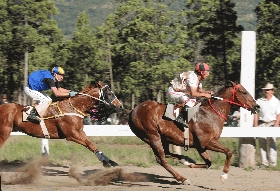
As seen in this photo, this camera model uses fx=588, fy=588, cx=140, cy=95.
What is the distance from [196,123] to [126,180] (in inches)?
72.7

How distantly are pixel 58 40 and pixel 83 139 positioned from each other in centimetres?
3706

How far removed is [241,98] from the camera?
1109 cm

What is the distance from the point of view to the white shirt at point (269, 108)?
44.7ft

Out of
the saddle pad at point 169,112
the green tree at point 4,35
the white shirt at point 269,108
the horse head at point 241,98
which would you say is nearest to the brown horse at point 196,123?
the horse head at point 241,98

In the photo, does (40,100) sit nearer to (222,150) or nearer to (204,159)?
(204,159)

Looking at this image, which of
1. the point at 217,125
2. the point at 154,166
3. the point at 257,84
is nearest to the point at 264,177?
the point at 217,125

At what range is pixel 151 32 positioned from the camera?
152ft

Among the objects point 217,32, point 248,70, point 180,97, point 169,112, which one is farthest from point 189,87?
point 217,32

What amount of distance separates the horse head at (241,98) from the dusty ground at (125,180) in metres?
1.46

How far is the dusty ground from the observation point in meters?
10.6

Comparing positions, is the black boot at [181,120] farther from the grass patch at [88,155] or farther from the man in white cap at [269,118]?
the man in white cap at [269,118]

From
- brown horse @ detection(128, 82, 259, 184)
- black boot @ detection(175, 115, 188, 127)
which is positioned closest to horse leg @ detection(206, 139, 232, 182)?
brown horse @ detection(128, 82, 259, 184)

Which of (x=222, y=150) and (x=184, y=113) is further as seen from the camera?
(x=184, y=113)

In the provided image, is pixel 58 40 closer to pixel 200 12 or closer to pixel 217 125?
pixel 200 12
